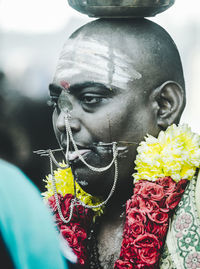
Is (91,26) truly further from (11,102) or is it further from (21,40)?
(21,40)

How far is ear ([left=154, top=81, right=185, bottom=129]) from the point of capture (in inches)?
122

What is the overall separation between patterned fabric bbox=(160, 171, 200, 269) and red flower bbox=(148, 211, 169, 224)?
0.15 feet

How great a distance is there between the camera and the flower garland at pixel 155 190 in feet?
9.20

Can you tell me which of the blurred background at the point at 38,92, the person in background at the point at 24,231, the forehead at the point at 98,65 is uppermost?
the person in background at the point at 24,231

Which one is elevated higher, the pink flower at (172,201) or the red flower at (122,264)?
the pink flower at (172,201)

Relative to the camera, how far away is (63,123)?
3.10m

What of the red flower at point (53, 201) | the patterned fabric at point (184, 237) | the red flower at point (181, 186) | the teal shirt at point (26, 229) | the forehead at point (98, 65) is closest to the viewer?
the teal shirt at point (26, 229)

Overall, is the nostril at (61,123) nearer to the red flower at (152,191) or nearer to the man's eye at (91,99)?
the man's eye at (91,99)

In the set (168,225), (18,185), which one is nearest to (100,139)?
(168,225)

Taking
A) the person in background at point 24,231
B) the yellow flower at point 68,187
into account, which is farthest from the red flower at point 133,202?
the person in background at point 24,231

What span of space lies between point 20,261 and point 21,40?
175 inches

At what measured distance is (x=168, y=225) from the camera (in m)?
2.85

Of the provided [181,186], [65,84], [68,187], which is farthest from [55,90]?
[181,186]

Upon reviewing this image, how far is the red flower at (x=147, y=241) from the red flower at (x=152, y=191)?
0.20 m
